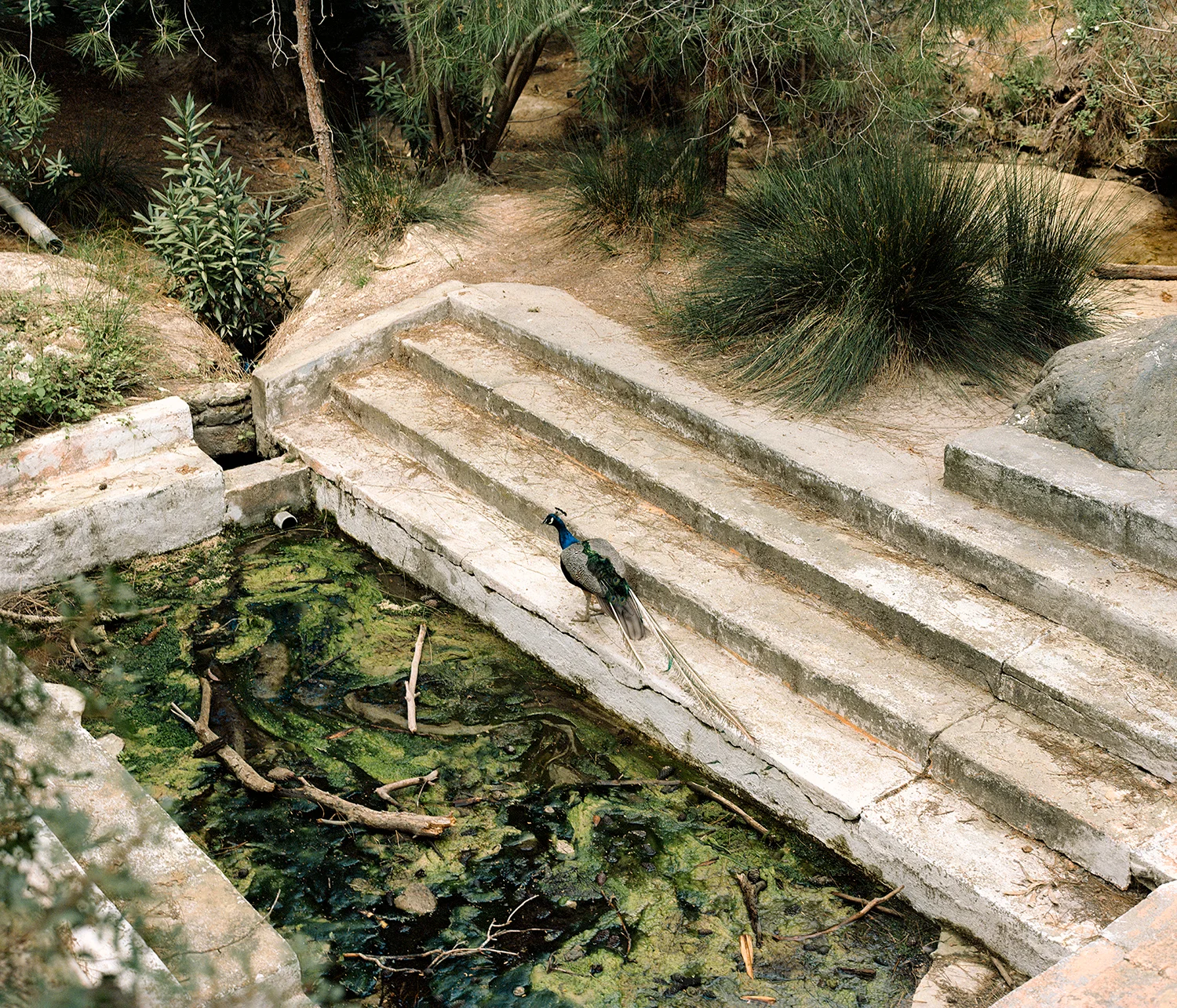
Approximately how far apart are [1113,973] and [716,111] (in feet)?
17.4

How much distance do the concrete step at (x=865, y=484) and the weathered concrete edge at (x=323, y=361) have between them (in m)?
0.24

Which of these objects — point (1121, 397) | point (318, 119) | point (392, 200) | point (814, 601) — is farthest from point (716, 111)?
point (814, 601)

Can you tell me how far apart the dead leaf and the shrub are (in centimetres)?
586

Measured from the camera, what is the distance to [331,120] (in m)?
8.66

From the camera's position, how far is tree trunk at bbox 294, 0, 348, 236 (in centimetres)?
656

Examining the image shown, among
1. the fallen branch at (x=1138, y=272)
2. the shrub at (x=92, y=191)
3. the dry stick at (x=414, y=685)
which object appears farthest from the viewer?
the shrub at (x=92, y=191)

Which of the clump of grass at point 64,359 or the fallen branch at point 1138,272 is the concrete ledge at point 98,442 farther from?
the fallen branch at point 1138,272

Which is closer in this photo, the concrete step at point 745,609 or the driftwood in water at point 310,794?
the concrete step at point 745,609

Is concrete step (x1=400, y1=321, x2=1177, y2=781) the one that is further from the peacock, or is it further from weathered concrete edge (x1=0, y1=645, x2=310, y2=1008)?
weathered concrete edge (x1=0, y1=645, x2=310, y2=1008)

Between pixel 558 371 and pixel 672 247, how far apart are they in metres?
1.36

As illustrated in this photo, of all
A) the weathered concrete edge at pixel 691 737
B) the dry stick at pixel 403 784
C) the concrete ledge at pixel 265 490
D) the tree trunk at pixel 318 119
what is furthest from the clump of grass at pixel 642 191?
the dry stick at pixel 403 784

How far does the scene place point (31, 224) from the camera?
6.52 meters

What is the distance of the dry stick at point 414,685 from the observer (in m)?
4.18

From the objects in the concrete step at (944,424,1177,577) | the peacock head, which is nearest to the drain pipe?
the peacock head
